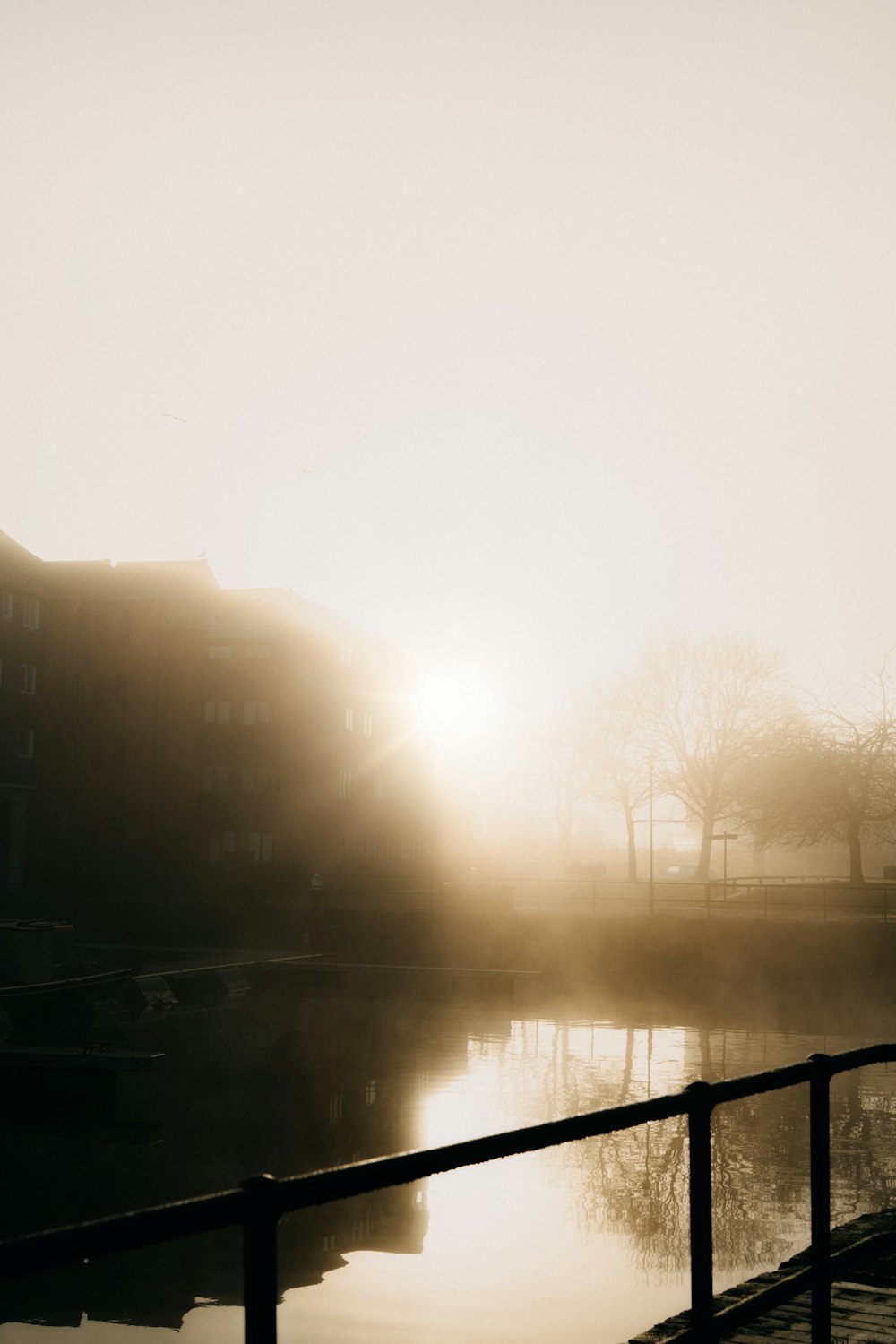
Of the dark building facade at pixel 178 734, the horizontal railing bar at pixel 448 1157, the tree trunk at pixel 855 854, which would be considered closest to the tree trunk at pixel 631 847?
the tree trunk at pixel 855 854

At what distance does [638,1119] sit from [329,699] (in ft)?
196

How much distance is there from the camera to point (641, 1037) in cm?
2739

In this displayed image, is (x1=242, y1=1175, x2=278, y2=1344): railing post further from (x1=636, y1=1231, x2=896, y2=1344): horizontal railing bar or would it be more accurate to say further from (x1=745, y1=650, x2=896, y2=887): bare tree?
(x1=745, y1=650, x2=896, y2=887): bare tree

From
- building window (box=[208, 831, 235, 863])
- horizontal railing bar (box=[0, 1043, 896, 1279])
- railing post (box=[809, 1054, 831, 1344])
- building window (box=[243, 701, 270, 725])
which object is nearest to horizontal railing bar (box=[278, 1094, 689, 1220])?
horizontal railing bar (box=[0, 1043, 896, 1279])

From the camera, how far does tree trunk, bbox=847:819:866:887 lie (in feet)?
182

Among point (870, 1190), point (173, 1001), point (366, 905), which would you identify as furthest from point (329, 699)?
point (870, 1190)

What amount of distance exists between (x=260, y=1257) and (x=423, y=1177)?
1.03 m

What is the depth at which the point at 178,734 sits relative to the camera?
2434 inches

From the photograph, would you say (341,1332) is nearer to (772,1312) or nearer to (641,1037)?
(772,1312)

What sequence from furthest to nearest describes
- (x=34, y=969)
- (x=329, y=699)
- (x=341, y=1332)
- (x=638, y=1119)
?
(x=329, y=699) < (x=34, y=969) < (x=341, y=1332) < (x=638, y=1119)

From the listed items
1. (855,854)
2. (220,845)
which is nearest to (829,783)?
(855,854)

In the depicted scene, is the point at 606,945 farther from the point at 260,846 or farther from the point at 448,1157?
the point at 448,1157

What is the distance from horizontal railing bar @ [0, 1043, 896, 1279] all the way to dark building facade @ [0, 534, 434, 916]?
52.5 meters

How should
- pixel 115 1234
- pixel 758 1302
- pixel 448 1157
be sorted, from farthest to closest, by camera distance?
pixel 758 1302, pixel 448 1157, pixel 115 1234
